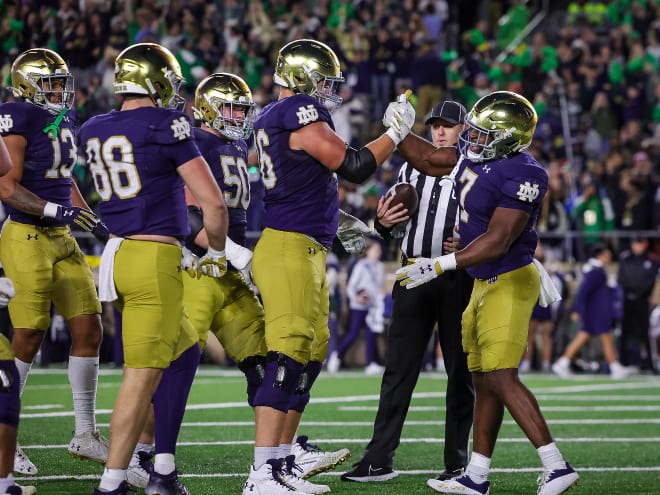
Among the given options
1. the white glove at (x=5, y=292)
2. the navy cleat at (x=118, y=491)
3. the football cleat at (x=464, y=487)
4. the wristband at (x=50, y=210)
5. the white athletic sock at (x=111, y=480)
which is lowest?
the football cleat at (x=464, y=487)

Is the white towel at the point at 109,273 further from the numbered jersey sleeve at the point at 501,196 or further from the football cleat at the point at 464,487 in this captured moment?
the football cleat at the point at 464,487

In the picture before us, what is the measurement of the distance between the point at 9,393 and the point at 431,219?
2704mm

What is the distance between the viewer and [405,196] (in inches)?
242

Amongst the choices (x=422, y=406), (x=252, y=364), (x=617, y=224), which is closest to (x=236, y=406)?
(x=422, y=406)

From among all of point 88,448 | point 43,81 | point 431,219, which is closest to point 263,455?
point 88,448

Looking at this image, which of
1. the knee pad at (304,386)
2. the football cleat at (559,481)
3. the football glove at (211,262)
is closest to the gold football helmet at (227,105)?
the football glove at (211,262)

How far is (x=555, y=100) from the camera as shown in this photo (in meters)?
17.8

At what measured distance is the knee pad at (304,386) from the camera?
5547 millimetres

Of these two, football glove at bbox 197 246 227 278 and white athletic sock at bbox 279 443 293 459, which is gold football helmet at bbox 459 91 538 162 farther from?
white athletic sock at bbox 279 443 293 459

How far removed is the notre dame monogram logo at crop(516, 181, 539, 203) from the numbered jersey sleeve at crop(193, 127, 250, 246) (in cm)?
143

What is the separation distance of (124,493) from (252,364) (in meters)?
1.18

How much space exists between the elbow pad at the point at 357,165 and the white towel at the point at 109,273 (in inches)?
41.3

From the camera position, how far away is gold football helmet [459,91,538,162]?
5656 millimetres

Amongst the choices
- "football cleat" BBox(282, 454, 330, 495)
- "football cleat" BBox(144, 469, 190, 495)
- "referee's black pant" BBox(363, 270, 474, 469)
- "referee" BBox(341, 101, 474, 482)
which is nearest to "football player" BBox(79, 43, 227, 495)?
"football cleat" BBox(144, 469, 190, 495)
